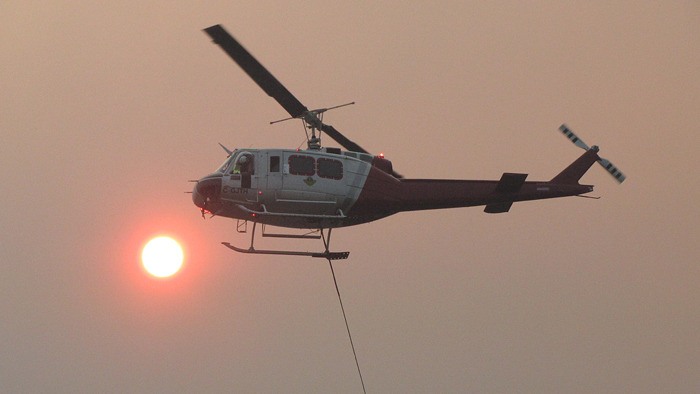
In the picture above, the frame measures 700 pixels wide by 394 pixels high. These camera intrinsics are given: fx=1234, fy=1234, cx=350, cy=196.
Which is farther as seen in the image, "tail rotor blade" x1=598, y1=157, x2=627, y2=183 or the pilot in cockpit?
"tail rotor blade" x1=598, y1=157, x2=627, y2=183

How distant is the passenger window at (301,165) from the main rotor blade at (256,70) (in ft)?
4.29

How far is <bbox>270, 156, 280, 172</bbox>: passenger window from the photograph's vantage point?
3441 centimetres

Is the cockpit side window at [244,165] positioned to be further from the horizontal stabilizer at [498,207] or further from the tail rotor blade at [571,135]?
the tail rotor blade at [571,135]

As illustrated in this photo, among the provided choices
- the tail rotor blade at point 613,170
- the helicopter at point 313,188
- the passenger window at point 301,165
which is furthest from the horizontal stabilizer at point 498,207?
the passenger window at point 301,165

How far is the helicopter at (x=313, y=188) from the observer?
34.2 m

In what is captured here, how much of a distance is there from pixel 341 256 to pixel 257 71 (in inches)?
219

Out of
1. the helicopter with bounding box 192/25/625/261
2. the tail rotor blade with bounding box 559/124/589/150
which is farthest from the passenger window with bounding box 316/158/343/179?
the tail rotor blade with bounding box 559/124/589/150

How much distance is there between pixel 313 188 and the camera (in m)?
34.4

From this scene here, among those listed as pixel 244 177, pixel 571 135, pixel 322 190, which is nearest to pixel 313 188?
pixel 322 190

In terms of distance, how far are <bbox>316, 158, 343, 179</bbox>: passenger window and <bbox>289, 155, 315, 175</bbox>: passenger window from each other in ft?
0.72

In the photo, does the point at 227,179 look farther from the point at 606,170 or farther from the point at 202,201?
the point at 606,170

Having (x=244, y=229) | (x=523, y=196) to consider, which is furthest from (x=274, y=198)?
(x=523, y=196)

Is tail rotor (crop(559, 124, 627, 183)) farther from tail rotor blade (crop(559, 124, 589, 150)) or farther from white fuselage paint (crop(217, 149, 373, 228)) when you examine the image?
white fuselage paint (crop(217, 149, 373, 228))

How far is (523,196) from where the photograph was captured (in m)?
36.6
